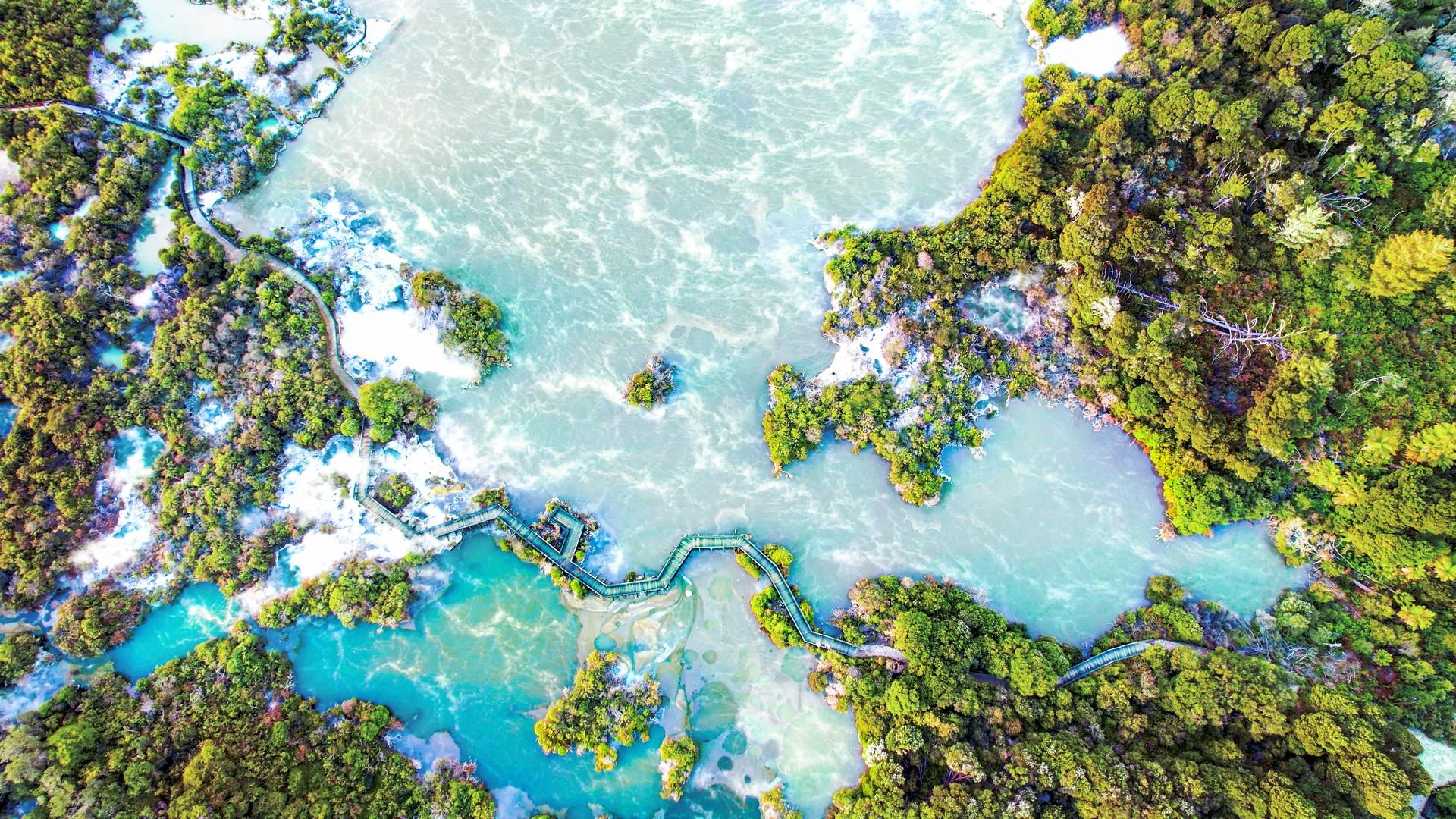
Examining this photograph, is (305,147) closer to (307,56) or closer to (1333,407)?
(307,56)

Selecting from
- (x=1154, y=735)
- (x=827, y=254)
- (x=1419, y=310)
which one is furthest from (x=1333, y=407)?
(x=827, y=254)

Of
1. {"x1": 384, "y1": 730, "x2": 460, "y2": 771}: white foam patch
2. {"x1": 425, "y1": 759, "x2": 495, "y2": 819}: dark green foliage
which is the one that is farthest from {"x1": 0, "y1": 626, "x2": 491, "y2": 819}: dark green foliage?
{"x1": 384, "y1": 730, "x2": 460, "y2": 771}: white foam patch

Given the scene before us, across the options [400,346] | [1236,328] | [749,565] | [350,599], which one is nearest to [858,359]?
[749,565]

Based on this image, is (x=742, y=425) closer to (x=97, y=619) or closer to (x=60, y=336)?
(x=97, y=619)

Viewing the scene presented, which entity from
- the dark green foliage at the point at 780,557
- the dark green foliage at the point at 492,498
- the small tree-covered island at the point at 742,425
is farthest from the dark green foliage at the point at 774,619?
the dark green foliage at the point at 492,498

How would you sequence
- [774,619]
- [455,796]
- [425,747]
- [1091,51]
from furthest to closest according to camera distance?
[1091,51] → [774,619] → [425,747] → [455,796]

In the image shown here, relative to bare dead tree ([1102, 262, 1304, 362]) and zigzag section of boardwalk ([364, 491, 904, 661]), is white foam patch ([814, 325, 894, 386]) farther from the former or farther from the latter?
bare dead tree ([1102, 262, 1304, 362])
